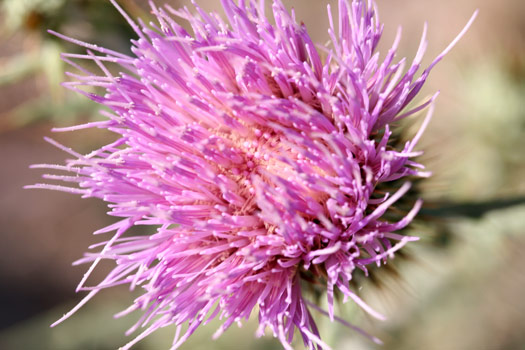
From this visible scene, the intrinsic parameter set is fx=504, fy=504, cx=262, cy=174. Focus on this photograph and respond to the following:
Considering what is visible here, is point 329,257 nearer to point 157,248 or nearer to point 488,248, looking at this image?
point 157,248

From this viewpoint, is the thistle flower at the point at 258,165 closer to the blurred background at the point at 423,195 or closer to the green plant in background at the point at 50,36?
the blurred background at the point at 423,195

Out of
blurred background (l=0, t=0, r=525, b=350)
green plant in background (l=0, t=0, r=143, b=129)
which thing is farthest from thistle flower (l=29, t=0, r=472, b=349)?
green plant in background (l=0, t=0, r=143, b=129)

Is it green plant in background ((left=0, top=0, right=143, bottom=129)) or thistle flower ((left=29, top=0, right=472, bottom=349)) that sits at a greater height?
green plant in background ((left=0, top=0, right=143, bottom=129))

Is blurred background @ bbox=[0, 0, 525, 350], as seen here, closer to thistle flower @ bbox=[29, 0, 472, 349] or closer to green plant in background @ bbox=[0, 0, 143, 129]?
green plant in background @ bbox=[0, 0, 143, 129]

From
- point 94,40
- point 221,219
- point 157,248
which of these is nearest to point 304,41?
point 221,219

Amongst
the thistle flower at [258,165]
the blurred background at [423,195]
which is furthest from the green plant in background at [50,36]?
the thistle flower at [258,165]
